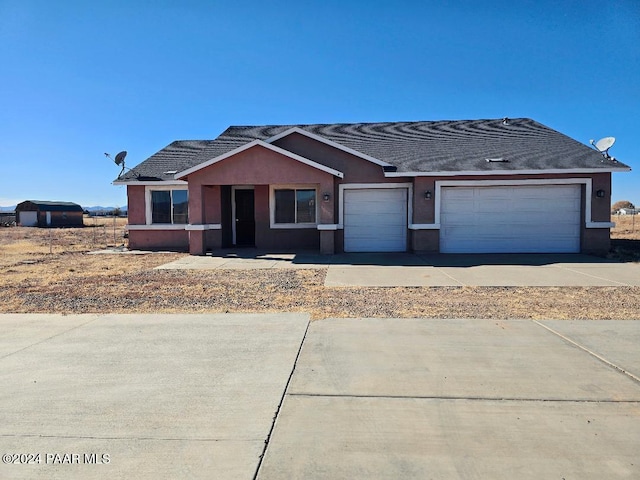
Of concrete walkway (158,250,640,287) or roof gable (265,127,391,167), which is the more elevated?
roof gable (265,127,391,167)

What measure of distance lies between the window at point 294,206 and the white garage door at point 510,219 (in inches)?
192

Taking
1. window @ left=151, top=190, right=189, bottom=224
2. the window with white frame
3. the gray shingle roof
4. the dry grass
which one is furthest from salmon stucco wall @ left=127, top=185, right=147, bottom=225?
the dry grass

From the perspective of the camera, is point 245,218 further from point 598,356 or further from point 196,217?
point 598,356

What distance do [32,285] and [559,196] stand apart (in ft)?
51.9

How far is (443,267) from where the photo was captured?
38.1 ft

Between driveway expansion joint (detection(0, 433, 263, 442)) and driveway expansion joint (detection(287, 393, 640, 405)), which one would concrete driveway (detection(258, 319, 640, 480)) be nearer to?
driveway expansion joint (detection(287, 393, 640, 405))

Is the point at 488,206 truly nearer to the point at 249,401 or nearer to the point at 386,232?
the point at 386,232

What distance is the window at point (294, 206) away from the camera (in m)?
15.8

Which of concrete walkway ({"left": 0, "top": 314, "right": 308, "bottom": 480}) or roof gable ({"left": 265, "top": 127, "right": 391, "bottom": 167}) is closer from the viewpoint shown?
concrete walkway ({"left": 0, "top": 314, "right": 308, "bottom": 480})

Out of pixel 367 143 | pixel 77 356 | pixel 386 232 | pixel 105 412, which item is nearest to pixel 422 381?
pixel 105 412

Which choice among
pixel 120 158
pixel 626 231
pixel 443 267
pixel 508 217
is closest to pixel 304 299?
pixel 443 267

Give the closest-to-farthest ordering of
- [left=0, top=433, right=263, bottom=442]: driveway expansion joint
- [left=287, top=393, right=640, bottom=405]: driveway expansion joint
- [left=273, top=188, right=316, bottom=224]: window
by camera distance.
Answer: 1. [left=0, top=433, right=263, bottom=442]: driveway expansion joint
2. [left=287, top=393, right=640, bottom=405]: driveway expansion joint
3. [left=273, top=188, right=316, bottom=224]: window

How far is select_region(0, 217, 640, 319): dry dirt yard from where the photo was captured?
6785mm

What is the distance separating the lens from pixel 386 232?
15086mm
